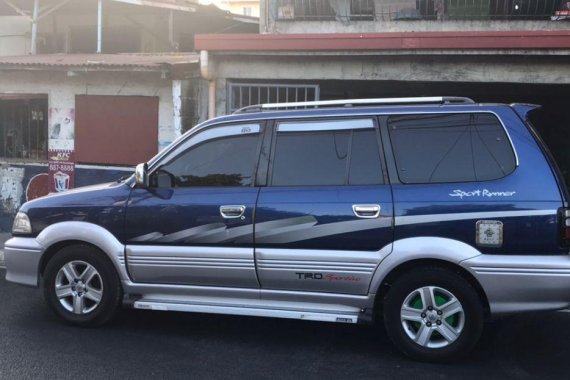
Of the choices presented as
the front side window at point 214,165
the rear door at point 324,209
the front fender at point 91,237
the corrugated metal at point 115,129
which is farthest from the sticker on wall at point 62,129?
the rear door at point 324,209

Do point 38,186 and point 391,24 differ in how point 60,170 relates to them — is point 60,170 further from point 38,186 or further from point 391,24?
point 391,24

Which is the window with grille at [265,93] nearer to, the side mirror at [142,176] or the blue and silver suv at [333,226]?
the blue and silver suv at [333,226]

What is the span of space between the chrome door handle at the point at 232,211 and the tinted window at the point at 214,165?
0.73 ft

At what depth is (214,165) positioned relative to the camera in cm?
502

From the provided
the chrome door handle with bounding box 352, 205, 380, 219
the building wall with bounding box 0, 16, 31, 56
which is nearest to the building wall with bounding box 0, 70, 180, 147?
the chrome door handle with bounding box 352, 205, 380, 219

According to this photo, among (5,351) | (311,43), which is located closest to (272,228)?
(5,351)

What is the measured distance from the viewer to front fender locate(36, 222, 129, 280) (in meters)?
5.06

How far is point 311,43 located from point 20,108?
562 centimetres

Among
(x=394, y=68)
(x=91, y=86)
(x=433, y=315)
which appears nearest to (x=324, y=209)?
(x=433, y=315)

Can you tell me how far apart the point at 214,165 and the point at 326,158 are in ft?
3.19

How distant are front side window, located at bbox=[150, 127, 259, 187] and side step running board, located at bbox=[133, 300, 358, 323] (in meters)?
1.02

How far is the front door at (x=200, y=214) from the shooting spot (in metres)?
4.80

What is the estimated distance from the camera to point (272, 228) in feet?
15.4

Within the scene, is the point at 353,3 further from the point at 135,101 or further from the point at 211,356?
the point at 211,356
